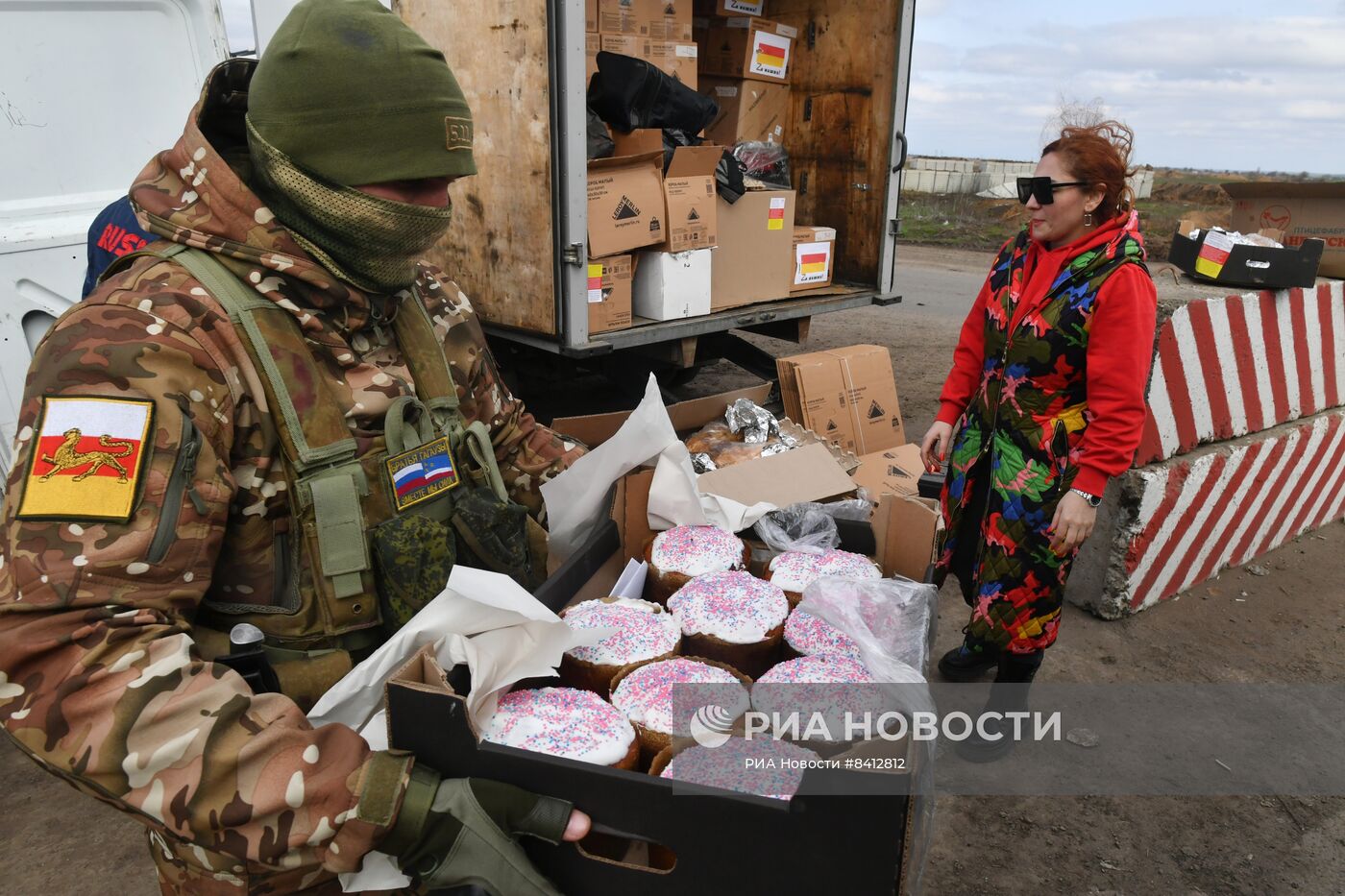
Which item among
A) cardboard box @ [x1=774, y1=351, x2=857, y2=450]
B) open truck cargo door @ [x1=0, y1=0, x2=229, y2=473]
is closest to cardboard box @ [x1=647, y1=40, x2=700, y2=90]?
cardboard box @ [x1=774, y1=351, x2=857, y2=450]

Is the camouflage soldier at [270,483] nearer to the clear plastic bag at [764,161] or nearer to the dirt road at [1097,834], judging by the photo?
the dirt road at [1097,834]

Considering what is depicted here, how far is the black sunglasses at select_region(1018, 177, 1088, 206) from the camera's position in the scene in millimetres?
2416

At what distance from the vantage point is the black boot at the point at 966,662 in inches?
114

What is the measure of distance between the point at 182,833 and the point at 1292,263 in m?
4.47

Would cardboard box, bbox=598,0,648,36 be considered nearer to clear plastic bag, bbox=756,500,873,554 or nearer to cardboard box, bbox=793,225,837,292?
cardboard box, bbox=793,225,837,292

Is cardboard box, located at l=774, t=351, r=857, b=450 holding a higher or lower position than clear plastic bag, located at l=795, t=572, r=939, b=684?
lower

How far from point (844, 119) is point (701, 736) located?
16.3ft

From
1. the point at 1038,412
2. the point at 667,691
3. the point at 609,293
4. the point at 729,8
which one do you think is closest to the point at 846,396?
the point at 609,293

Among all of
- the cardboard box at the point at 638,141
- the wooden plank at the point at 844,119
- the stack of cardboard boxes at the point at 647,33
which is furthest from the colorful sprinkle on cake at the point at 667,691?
the wooden plank at the point at 844,119

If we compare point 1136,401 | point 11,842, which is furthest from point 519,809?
point 11,842

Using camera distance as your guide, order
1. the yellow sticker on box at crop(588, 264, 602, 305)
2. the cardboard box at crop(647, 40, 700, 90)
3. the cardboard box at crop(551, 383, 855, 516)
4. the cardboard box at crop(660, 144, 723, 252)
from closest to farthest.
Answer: the cardboard box at crop(551, 383, 855, 516)
the yellow sticker on box at crop(588, 264, 602, 305)
the cardboard box at crop(660, 144, 723, 252)
the cardboard box at crop(647, 40, 700, 90)

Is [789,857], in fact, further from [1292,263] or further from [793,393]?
[1292,263]

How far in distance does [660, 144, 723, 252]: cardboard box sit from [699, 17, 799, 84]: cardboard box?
1.53 metres

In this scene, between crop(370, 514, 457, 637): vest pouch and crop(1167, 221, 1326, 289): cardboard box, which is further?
crop(1167, 221, 1326, 289): cardboard box
